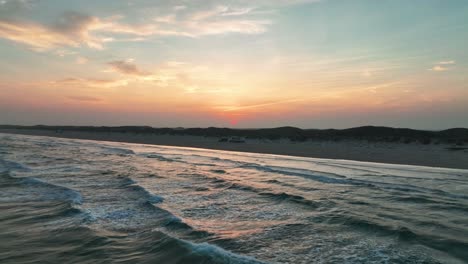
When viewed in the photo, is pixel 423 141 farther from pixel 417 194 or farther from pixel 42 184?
pixel 42 184

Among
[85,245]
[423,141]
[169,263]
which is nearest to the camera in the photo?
[169,263]

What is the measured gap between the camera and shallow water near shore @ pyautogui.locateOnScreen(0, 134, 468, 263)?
8102 mm

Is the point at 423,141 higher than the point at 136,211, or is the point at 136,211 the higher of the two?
the point at 423,141

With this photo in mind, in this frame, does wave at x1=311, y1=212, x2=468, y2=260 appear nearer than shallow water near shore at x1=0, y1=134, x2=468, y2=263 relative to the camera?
No

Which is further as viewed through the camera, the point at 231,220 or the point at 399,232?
the point at 231,220

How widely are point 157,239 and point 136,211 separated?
→ 11.6 feet

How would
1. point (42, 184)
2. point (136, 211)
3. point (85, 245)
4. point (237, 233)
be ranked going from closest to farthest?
point (85, 245), point (237, 233), point (136, 211), point (42, 184)

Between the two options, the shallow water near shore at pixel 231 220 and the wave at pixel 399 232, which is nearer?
the shallow water near shore at pixel 231 220

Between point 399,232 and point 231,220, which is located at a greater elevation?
point 399,232

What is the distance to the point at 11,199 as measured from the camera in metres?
13.8

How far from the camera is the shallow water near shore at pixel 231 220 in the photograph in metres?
8.10

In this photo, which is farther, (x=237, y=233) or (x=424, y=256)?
(x=237, y=233)

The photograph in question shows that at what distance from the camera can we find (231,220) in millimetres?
11273

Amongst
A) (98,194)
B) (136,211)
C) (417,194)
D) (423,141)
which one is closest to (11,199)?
(98,194)
